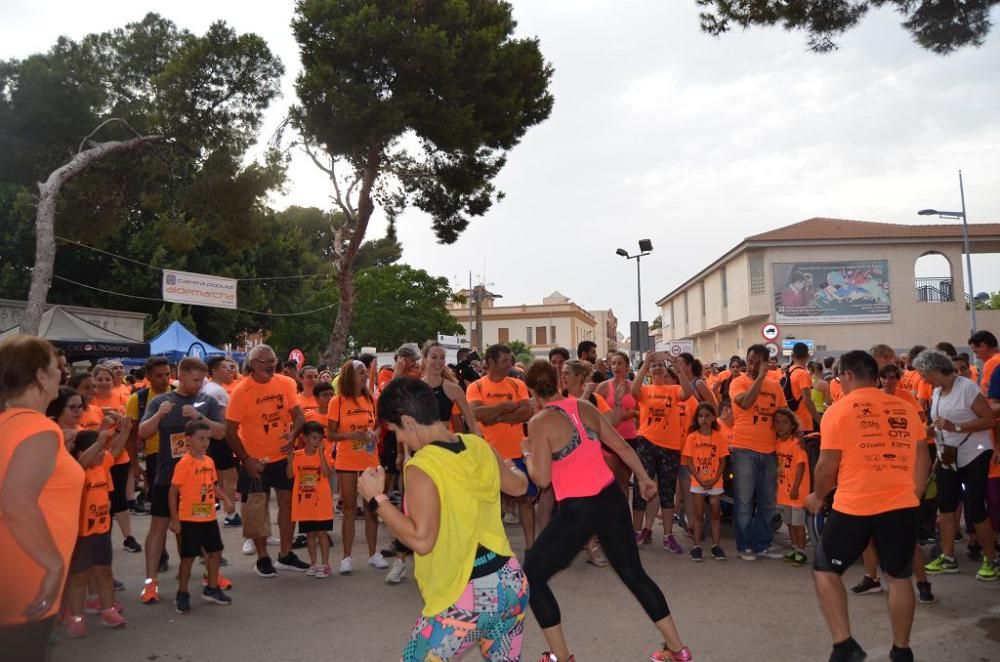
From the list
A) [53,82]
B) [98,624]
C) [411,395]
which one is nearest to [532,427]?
[411,395]

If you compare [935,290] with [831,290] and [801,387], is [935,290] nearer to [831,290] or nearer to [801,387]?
[831,290]

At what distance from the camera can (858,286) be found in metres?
43.1

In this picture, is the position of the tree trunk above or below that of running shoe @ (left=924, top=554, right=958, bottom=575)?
above

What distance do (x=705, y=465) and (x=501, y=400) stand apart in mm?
2178

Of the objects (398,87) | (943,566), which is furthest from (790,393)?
(398,87)

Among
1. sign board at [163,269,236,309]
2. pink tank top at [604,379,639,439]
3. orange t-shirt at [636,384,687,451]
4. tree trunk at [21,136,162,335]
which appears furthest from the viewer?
sign board at [163,269,236,309]

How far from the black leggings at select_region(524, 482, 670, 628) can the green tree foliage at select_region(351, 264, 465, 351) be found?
4490 cm

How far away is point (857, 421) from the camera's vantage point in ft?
14.5

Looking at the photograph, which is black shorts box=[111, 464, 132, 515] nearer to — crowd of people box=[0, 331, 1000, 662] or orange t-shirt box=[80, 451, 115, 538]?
crowd of people box=[0, 331, 1000, 662]

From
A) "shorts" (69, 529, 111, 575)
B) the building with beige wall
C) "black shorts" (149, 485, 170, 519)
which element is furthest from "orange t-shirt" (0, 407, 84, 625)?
the building with beige wall

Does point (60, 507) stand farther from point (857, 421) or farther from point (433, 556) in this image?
point (857, 421)

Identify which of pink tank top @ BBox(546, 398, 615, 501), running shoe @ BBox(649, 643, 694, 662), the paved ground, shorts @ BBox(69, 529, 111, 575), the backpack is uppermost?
the backpack

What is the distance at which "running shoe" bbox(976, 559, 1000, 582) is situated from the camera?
6.27 meters

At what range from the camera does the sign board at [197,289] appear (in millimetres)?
22219
